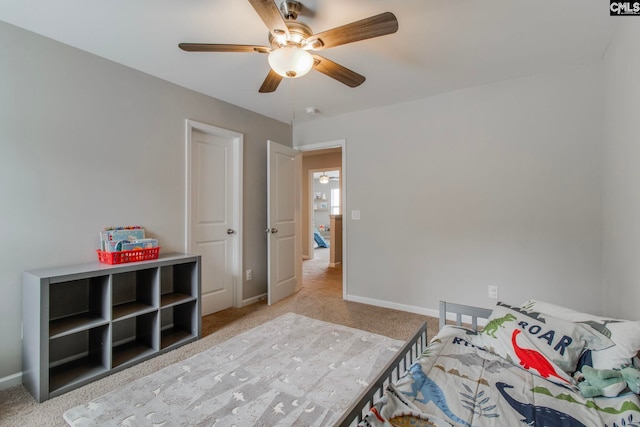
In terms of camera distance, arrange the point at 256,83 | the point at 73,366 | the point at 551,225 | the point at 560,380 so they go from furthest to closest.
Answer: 1. the point at 256,83
2. the point at 551,225
3. the point at 73,366
4. the point at 560,380

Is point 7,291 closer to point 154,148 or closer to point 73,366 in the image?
point 73,366

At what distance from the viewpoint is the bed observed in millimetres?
1000

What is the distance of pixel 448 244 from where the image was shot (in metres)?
3.05

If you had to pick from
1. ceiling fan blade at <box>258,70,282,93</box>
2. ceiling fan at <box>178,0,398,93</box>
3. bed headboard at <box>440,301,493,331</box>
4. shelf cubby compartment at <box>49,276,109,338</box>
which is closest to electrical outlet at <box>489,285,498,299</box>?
bed headboard at <box>440,301,493,331</box>

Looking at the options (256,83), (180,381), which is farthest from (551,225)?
(180,381)

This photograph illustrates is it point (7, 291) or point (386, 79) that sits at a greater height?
point (386, 79)

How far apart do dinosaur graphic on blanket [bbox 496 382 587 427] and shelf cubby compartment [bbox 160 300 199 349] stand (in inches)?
92.6

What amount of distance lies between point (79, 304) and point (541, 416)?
110 inches

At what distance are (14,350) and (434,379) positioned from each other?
8.51 feet

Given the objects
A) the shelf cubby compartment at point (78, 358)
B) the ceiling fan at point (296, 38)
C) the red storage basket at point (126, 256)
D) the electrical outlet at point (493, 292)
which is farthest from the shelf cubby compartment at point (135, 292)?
the electrical outlet at point (493, 292)

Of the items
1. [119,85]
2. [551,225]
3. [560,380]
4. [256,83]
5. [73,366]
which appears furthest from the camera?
[256,83]

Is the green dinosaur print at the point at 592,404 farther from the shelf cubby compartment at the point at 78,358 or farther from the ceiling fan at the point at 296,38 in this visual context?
the shelf cubby compartment at the point at 78,358

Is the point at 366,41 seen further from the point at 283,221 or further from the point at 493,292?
the point at 493,292

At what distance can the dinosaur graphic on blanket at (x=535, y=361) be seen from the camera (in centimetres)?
125
